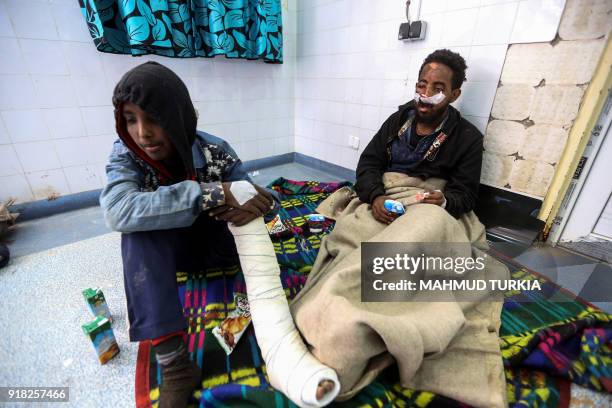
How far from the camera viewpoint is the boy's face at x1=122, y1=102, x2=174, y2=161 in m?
0.74

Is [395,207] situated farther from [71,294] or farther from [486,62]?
[71,294]

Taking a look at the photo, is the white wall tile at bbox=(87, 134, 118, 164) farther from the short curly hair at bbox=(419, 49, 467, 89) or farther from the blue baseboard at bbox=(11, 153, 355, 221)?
the short curly hair at bbox=(419, 49, 467, 89)

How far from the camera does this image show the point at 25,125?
1.58m

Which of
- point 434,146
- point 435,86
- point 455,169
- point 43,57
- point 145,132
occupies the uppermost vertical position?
point 43,57

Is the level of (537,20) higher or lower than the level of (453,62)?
higher

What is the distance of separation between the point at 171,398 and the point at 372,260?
64 centimetres

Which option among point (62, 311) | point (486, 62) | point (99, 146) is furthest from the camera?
point (99, 146)

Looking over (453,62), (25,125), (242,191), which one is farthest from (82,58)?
(453,62)

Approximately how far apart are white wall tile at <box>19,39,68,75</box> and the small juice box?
1.52m

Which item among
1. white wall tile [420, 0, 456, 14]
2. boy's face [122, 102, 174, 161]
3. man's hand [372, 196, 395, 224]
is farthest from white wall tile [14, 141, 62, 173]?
white wall tile [420, 0, 456, 14]

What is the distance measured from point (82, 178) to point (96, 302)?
1257mm

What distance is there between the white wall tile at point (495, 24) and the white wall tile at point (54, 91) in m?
2.23

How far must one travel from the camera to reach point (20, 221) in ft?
5.55

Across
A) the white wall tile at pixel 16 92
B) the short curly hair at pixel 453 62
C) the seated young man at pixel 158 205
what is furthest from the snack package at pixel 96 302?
the short curly hair at pixel 453 62
